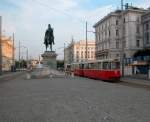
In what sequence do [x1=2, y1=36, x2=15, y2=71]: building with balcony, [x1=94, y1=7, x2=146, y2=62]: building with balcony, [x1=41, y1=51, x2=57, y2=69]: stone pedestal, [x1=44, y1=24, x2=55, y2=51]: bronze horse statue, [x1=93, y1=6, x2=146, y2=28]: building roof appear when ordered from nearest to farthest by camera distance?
1. [x1=41, y1=51, x2=57, y2=69]: stone pedestal
2. [x1=44, y1=24, x2=55, y2=51]: bronze horse statue
3. [x1=93, y1=6, x2=146, y2=28]: building roof
4. [x1=94, y1=7, x2=146, y2=62]: building with balcony
5. [x1=2, y1=36, x2=15, y2=71]: building with balcony

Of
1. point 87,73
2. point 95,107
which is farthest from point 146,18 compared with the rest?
point 95,107

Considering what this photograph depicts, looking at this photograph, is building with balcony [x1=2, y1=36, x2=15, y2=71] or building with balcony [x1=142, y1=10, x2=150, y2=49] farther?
building with balcony [x1=2, y1=36, x2=15, y2=71]

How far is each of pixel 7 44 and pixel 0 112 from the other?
113m

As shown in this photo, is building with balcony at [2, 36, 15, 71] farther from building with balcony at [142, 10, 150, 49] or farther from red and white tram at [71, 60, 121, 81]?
red and white tram at [71, 60, 121, 81]

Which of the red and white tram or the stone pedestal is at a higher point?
the stone pedestal

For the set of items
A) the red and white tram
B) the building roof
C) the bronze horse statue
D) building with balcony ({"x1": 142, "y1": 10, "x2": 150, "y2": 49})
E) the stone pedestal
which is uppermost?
the building roof

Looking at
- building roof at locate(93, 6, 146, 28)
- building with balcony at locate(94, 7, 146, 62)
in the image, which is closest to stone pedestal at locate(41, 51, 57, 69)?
building with balcony at locate(94, 7, 146, 62)

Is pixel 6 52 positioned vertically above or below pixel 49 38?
above

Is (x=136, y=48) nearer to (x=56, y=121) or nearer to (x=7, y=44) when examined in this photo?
(x=7, y=44)

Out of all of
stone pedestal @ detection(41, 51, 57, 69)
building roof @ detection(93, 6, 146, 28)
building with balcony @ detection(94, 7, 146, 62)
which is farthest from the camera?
building with balcony @ detection(94, 7, 146, 62)

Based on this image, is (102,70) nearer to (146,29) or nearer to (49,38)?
(49,38)

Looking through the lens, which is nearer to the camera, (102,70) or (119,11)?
(102,70)

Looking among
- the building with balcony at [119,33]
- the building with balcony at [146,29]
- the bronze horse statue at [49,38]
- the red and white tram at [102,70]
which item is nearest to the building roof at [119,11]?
the building with balcony at [119,33]

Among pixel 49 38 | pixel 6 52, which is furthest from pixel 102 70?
pixel 6 52
